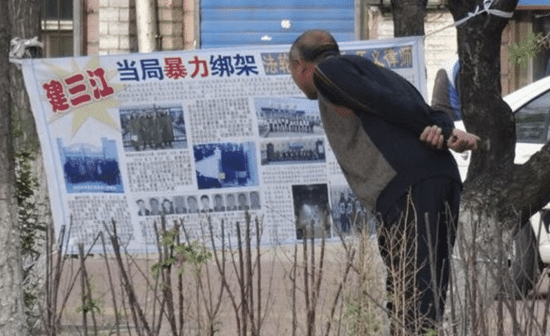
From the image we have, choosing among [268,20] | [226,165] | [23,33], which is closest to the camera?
[226,165]

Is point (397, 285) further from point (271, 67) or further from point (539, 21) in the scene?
point (539, 21)

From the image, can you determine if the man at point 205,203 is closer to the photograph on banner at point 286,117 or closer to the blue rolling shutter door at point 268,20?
the photograph on banner at point 286,117

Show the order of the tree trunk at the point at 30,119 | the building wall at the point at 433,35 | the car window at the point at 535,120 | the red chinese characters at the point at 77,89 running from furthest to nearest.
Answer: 1. the building wall at the point at 433,35
2. the car window at the point at 535,120
3. the tree trunk at the point at 30,119
4. the red chinese characters at the point at 77,89

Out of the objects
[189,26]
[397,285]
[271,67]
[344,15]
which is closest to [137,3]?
[189,26]

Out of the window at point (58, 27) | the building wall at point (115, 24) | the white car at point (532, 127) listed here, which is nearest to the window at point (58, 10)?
the window at point (58, 27)

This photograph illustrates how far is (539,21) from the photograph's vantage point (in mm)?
19297

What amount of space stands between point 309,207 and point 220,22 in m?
12.4

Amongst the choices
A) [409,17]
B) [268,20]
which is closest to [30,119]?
[409,17]

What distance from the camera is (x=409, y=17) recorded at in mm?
8062

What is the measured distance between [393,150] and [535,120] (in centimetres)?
566

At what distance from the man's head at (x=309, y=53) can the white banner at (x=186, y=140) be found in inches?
56.8

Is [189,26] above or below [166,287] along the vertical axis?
above

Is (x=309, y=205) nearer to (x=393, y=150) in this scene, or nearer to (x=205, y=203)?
(x=205, y=203)

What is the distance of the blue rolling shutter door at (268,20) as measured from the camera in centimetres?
1977
